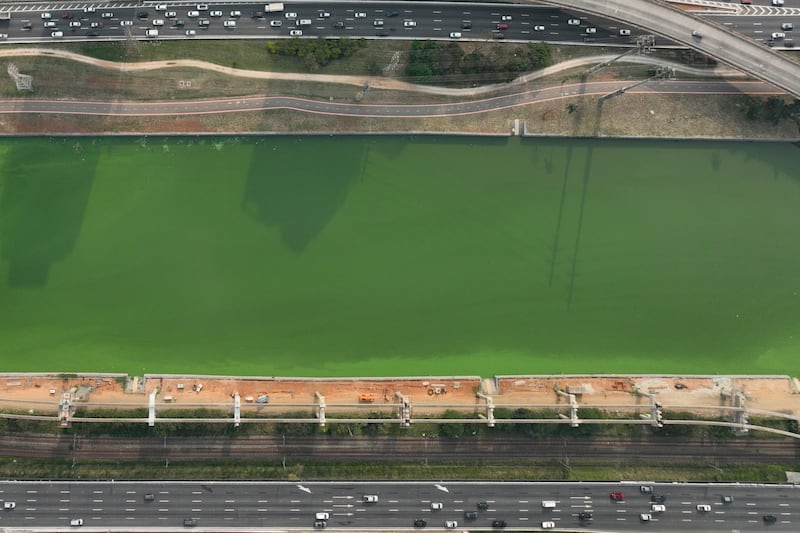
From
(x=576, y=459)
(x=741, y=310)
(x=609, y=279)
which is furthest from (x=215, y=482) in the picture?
(x=741, y=310)

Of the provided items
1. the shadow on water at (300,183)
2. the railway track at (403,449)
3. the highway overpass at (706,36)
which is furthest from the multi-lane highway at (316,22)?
the railway track at (403,449)

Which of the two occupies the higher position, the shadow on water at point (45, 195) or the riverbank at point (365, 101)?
the riverbank at point (365, 101)

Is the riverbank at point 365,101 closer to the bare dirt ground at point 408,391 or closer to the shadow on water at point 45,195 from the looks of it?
the shadow on water at point 45,195

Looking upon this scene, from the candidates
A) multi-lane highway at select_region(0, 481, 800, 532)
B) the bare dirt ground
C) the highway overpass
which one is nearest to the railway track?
multi-lane highway at select_region(0, 481, 800, 532)

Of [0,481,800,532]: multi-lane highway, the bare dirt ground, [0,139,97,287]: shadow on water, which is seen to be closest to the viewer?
[0,481,800,532]: multi-lane highway

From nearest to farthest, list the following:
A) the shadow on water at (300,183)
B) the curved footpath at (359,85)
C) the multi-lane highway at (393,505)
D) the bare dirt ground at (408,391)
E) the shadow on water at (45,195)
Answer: the multi-lane highway at (393,505), the bare dirt ground at (408,391), the shadow on water at (45,195), the curved footpath at (359,85), the shadow on water at (300,183)

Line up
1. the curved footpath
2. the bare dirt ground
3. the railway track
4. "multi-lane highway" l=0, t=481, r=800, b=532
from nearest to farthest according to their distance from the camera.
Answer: "multi-lane highway" l=0, t=481, r=800, b=532, the railway track, the bare dirt ground, the curved footpath

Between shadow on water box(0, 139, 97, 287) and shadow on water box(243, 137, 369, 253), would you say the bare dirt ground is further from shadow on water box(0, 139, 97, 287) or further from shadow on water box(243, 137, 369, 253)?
shadow on water box(243, 137, 369, 253)
